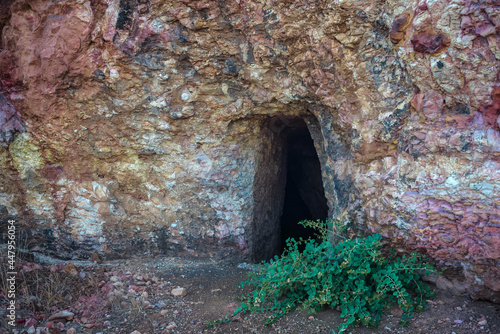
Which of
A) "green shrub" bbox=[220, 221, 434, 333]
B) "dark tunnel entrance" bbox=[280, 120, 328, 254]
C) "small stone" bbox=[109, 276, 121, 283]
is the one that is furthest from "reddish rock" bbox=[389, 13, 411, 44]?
"small stone" bbox=[109, 276, 121, 283]

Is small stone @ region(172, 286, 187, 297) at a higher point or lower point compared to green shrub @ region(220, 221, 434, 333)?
lower

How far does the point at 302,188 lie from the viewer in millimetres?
5441

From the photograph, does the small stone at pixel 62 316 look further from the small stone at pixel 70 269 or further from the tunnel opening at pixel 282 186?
the tunnel opening at pixel 282 186

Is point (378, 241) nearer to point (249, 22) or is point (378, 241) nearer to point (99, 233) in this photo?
point (249, 22)

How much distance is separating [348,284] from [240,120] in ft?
5.42

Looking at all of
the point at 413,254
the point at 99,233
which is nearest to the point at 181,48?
the point at 99,233

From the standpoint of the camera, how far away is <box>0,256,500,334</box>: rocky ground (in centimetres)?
229

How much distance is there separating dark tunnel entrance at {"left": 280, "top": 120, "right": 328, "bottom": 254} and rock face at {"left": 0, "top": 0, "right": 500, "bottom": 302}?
0.87 m

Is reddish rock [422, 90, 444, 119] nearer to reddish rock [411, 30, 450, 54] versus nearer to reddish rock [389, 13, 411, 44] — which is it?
reddish rock [411, 30, 450, 54]

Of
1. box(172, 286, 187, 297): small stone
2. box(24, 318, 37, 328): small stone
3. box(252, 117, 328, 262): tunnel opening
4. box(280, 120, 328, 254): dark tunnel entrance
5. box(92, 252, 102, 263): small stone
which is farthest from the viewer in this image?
box(280, 120, 328, 254): dark tunnel entrance

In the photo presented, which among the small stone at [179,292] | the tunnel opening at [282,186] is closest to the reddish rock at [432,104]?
the tunnel opening at [282,186]

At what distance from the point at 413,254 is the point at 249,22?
2.03m

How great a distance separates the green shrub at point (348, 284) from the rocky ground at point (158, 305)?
0.23 ft

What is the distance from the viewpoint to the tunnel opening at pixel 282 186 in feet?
12.2
